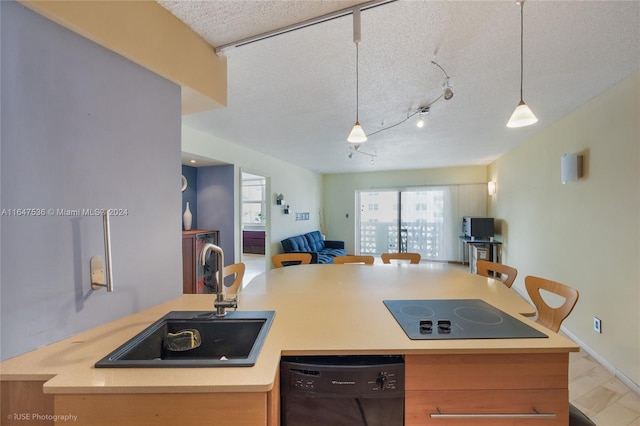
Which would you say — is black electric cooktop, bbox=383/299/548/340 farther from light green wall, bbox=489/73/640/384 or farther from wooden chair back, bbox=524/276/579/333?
light green wall, bbox=489/73/640/384

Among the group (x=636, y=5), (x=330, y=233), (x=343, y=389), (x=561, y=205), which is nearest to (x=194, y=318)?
(x=343, y=389)

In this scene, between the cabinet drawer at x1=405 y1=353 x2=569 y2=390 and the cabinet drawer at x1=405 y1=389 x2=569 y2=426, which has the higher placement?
the cabinet drawer at x1=405 y1=353 x2=569 y2=390

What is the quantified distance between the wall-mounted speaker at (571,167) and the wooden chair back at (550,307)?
1.72 meters

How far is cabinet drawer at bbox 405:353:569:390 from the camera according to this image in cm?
97

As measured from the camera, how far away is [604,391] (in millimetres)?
1966

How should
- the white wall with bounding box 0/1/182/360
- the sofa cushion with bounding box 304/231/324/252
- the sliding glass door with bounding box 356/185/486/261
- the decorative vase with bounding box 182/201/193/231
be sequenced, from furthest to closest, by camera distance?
the sliding glass door with bounding box 356/185/486/261, the sofa cushion with bounding box 304/231/324/252, the decorative vase with bounding box 182/201/193/231, the white wall with bounding box 0/1/182/360

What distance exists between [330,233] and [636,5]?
6.82 m

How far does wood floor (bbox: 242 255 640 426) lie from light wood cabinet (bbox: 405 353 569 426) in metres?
1.40

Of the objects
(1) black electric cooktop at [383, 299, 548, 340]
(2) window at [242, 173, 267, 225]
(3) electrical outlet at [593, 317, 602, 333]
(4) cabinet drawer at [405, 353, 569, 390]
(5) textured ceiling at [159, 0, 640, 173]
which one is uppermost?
(5) textured ceiling at [159, 0, 640, 173]

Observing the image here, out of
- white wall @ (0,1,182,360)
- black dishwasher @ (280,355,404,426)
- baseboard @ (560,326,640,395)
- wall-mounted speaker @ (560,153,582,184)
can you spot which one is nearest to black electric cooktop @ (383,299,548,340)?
black dishwasher @ (280,355,404,426)

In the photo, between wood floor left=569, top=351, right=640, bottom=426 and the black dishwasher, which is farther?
wood floor left=569, top=351, right=640, bottom=426

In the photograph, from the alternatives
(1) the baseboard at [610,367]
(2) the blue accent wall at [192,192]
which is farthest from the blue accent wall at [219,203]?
(1) the baseboard at [610,367]

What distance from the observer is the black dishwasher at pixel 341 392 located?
0.95 meters

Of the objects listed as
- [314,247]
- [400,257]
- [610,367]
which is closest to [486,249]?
[610,367]
